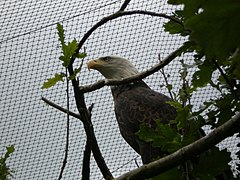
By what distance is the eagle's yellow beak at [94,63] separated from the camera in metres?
3.26

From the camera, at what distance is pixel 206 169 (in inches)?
32.9

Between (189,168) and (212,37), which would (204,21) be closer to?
(212,37)

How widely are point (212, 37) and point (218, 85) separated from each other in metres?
0.83

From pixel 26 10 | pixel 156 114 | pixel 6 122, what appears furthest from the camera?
pixel 26 10

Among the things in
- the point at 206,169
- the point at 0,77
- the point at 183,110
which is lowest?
the point at 206,169

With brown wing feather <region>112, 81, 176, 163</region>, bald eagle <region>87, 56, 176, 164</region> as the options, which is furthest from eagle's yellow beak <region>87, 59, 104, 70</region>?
brown wing feather <region>112, 81, 176, 163</region>

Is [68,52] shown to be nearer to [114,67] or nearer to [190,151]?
[190,151]

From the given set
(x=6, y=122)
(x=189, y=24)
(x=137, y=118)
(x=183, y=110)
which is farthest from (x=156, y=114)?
(x=189, y=24)

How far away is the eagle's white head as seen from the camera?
11.1ft

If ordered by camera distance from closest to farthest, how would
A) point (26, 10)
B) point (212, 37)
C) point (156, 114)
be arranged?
point (212, 37) → point (156, 114) → point (26, 10)

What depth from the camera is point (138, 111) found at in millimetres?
2660

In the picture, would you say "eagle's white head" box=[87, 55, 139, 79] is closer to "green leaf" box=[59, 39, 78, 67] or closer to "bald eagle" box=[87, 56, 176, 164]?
"bald eagle" box=[87, 56, 176, 164]

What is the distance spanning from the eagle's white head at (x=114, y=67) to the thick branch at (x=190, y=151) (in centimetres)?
260

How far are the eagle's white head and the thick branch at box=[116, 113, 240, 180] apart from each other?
2605mm
